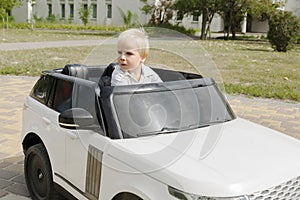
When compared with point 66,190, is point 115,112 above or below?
above

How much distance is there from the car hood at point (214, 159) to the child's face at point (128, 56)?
2.05 ft

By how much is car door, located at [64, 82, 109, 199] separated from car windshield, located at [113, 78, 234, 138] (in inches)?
7.5

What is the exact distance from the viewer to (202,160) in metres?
2.28

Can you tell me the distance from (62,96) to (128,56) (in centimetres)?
75

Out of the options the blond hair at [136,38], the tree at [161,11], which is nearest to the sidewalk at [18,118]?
the blond hair at [136,38]

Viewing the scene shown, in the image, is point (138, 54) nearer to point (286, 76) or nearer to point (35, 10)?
point (286, 76)

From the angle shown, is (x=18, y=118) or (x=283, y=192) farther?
(x=18, y=118)

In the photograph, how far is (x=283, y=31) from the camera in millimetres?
19844

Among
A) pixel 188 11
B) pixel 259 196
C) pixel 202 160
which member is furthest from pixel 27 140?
pixel 188 11

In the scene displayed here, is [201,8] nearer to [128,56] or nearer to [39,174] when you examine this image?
[39,174]

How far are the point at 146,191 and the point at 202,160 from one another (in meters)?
0.38

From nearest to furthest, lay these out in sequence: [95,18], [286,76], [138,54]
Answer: [138,54], [286,76], [95,18]

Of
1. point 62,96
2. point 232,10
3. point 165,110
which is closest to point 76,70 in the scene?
point 62,96

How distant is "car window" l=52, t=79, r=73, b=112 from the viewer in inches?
124
